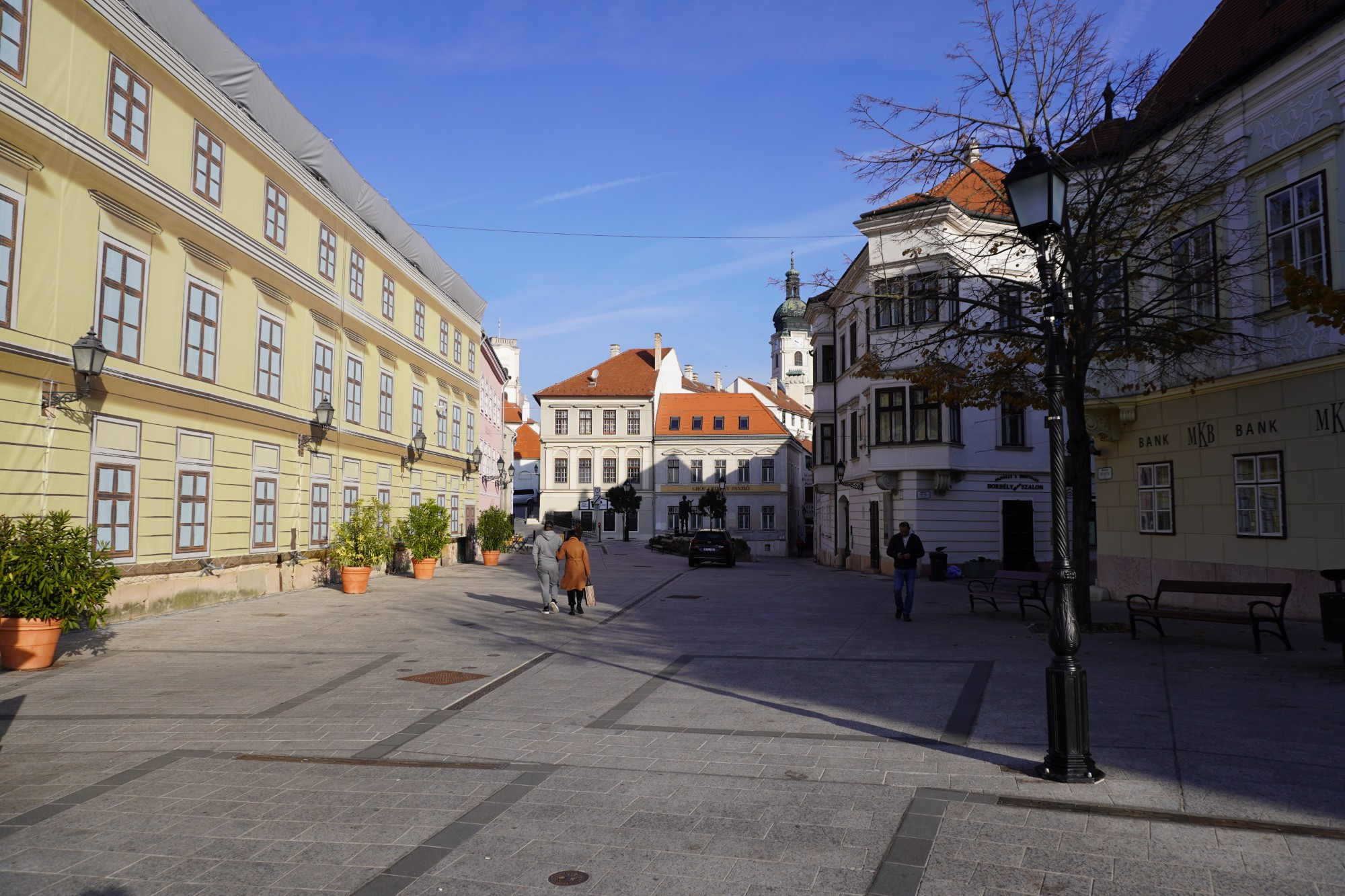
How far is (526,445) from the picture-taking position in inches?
3674

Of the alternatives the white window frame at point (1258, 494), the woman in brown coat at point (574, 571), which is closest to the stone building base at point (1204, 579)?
the white window frame at point (1258, 494)

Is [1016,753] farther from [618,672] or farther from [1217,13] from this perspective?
[1217,13]

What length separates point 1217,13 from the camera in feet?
61.7

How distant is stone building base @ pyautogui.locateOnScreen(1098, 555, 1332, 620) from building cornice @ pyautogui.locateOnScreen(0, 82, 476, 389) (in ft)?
61.7

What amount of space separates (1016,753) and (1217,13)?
60.1ft

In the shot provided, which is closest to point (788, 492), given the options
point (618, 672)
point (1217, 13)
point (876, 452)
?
point (876, 452)

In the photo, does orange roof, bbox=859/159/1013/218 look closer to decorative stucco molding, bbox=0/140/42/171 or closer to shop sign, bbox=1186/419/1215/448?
shop sign, bbox=1186/419/1215/448

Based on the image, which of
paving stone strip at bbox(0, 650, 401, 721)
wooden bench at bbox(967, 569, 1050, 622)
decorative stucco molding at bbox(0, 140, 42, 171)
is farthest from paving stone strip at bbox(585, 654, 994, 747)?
decorative stucco molding at bbox(0, 140, 42, 171)

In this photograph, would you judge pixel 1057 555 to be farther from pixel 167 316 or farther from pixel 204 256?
pixel 204 256

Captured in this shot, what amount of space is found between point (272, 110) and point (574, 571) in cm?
1272

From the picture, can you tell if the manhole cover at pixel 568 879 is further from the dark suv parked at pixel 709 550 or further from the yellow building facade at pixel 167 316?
the dark suv parked at pixel 709 550

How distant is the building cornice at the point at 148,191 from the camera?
13.1 meters

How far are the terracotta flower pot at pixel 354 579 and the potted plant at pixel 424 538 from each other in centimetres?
365

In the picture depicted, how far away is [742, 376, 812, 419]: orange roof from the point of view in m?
109
